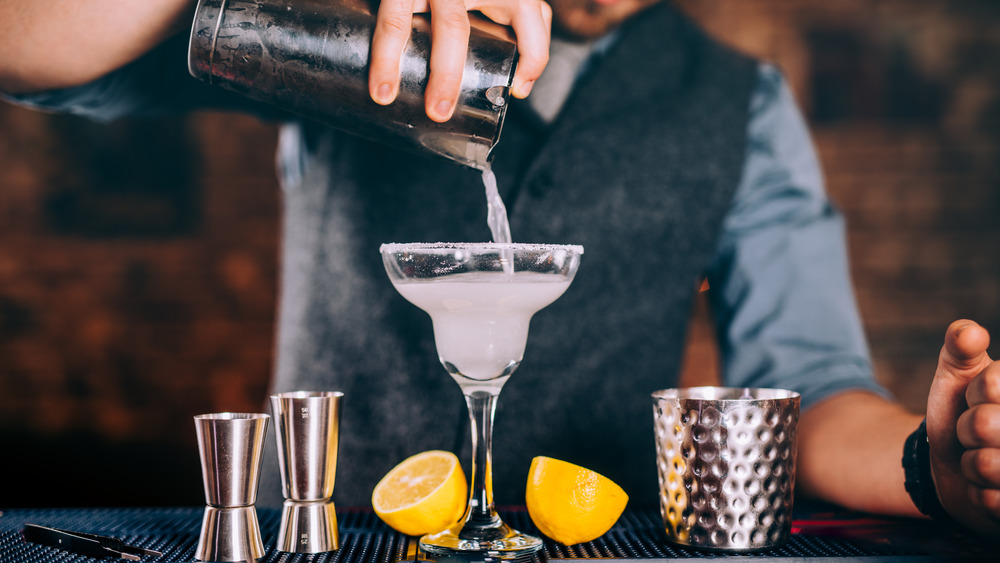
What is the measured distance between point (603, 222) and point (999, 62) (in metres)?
3.12

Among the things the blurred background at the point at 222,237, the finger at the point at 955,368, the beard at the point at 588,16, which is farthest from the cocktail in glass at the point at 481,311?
the blurred background at the point at 222,237

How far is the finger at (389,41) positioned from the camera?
876 mm

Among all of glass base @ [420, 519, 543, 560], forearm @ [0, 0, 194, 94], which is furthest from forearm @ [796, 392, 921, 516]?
forearm @ [0, 0, 194, 94]

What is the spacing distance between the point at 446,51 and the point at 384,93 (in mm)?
89

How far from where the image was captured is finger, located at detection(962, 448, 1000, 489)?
2.51ft

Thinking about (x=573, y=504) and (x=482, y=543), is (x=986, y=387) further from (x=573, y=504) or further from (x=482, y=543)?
(x=482, y=543)

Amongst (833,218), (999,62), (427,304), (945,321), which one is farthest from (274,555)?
(999,62)

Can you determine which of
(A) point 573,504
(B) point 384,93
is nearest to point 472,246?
(B) point 384,93

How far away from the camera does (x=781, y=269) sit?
1535mm

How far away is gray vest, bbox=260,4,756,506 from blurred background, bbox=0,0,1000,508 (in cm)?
226

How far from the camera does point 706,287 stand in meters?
1.70

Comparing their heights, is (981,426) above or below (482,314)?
below

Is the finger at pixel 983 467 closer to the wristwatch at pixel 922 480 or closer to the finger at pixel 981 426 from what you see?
the finger at pixel 981 426

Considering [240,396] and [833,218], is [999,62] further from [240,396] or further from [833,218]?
[240,396]
